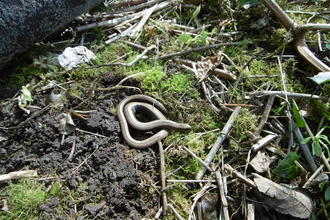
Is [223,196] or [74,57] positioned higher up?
[74,57]

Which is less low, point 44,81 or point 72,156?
point 44,81

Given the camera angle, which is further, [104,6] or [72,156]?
[104,6]

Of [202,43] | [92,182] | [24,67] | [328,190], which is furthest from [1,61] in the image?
[328,190]

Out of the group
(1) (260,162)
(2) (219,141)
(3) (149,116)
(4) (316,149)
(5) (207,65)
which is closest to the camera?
(4) (316,149)

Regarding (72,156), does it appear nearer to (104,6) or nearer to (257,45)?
(104,6)

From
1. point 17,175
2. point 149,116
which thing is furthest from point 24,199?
point 149,116

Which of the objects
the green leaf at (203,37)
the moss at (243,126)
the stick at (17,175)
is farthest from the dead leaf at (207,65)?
the stick at (17,175)

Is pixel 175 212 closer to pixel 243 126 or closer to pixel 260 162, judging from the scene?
pixel 260 162

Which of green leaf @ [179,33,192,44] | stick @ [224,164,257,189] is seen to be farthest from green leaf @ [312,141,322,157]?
green leaf @ [179,33,192,44]
